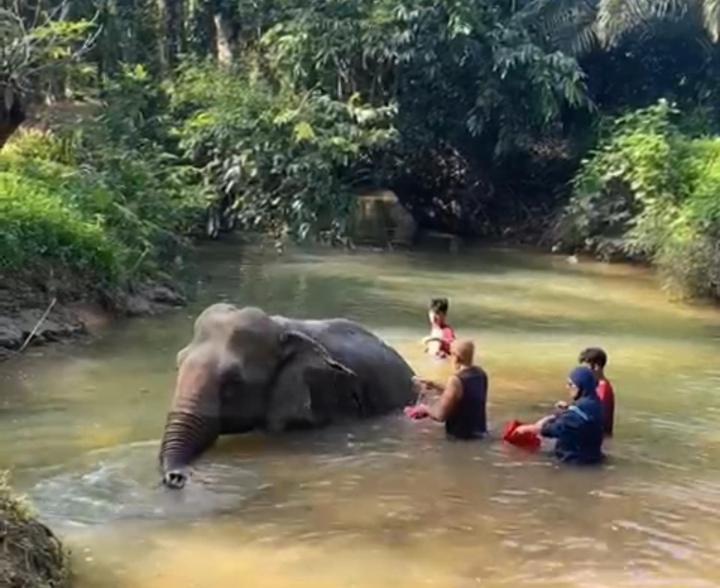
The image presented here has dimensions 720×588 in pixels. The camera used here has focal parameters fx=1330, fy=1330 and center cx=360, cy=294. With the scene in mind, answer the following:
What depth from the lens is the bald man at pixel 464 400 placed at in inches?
422

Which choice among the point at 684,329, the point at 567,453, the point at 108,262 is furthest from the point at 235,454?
the point at 684,329

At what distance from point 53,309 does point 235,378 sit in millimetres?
6156

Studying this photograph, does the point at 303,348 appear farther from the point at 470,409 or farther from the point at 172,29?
the point at 172,29

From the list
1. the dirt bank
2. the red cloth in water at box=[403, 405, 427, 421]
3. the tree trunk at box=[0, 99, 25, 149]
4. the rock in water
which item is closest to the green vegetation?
the dirt bank

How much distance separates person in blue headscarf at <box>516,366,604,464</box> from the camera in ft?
33.0

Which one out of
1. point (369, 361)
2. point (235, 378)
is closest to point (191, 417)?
point (235, 378)

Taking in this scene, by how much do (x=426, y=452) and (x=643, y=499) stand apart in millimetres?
1889

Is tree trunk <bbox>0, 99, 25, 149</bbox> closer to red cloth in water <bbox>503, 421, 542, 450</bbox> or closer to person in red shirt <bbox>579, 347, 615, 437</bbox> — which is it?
red cloth in water <bbox>503, 421, 542, 450</bbox>

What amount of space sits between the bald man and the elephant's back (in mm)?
727

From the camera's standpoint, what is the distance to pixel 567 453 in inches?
404

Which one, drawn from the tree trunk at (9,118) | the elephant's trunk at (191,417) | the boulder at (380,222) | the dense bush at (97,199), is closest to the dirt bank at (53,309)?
the dense bush at (97,199)

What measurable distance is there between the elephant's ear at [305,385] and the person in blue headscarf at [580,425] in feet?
6.10

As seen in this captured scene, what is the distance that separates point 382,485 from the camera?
382 inches

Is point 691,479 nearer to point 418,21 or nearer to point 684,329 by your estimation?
point 684,329
